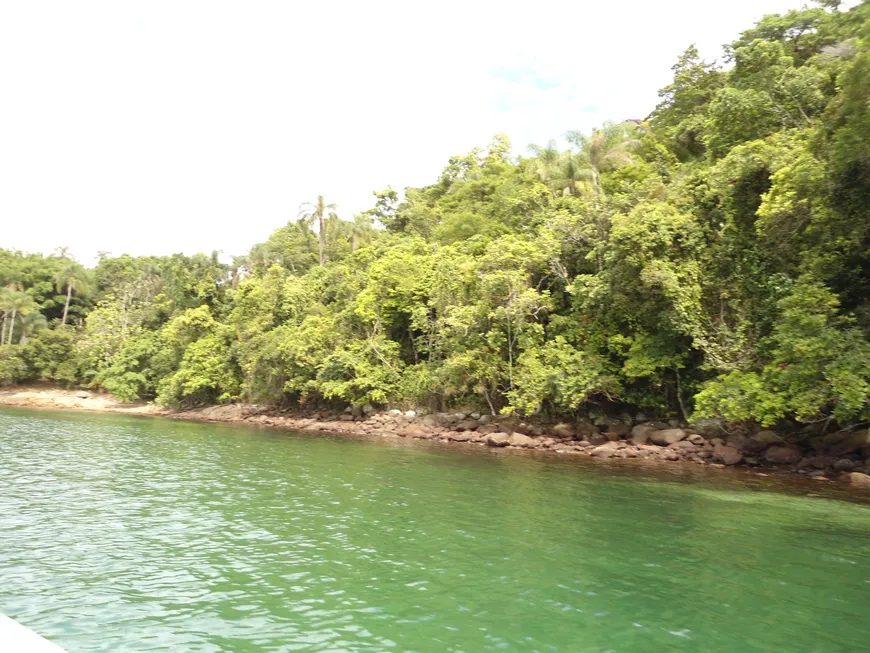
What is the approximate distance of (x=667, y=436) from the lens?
27.9 metres

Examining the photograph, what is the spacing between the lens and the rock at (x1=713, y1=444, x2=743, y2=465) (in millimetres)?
24797

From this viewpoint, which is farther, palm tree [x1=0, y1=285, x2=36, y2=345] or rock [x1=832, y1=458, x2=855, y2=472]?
palm tree [x1=0, y1=285, x2=36, y2=345]

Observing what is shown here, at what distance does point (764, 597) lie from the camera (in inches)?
380

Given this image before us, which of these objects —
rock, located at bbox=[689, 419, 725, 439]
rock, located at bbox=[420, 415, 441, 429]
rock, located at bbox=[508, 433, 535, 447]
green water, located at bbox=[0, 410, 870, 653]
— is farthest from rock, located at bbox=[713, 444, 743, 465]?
rock, located at bbox=[420, 415, 441, 429]

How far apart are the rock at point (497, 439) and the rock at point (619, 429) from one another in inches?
208

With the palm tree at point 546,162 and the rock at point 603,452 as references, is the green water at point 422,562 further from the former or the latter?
the palm tree at point 546,162

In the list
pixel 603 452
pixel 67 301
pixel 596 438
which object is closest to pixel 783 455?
pixel 603 452

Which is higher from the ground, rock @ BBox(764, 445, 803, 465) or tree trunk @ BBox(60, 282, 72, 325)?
tree trunk @ BBox(60, 282, 72, 325)

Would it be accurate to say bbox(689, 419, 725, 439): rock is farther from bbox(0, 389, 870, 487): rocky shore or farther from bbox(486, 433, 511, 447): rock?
bbox(486, 433, 511, 447): rock

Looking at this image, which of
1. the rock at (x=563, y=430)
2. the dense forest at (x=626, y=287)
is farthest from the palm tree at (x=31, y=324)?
the rock at (x=563, y=430)

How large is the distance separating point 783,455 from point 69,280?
82350 millimetres

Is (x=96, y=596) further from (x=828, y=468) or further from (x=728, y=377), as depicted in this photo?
(x=828, y=468)

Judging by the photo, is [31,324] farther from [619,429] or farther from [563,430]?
[619,429]

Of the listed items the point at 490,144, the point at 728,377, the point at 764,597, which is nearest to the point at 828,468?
the point at 728,377
